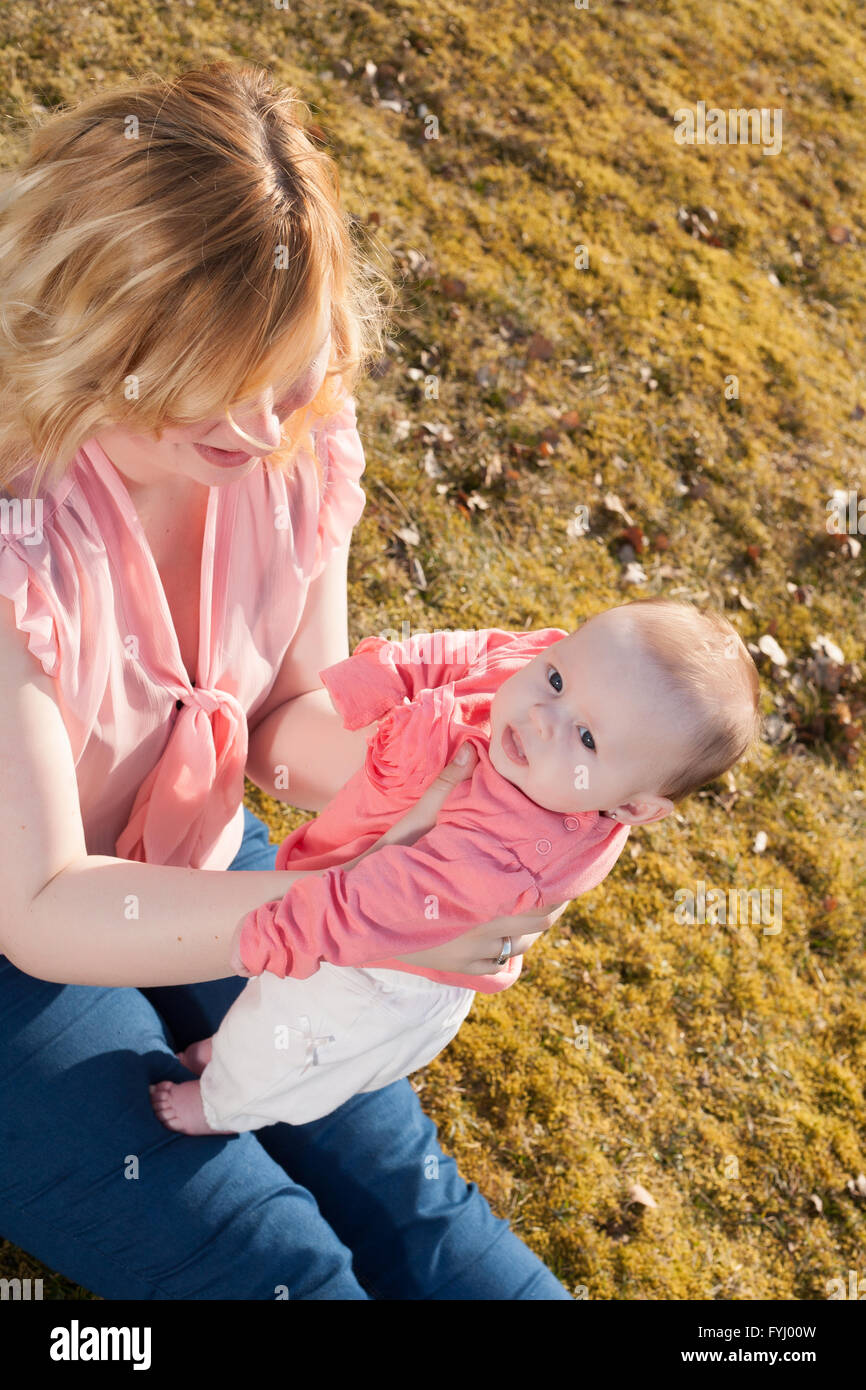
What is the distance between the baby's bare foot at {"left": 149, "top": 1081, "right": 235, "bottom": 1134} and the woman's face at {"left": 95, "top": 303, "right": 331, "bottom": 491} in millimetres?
1231

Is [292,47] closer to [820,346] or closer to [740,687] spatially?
[820,346]

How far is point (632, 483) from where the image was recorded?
500cm

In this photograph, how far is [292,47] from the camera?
516 cm

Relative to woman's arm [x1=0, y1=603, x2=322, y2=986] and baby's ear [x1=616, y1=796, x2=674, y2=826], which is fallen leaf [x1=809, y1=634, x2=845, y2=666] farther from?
woman's arm [x1=0, y1=603, x2=322, y2=986]

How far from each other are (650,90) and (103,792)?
19.3ft

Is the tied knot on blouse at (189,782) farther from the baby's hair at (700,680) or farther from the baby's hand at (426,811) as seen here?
the baby's hair at (700,680)

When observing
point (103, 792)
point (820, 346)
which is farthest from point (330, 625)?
point (820, 346)

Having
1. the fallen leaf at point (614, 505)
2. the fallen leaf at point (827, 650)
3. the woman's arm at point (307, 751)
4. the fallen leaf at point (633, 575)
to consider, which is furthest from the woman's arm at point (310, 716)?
the fallen leaf at point (827, 650)

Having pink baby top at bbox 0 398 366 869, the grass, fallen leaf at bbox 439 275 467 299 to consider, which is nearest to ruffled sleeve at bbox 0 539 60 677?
pink baby top at bbox 0 398 366 869

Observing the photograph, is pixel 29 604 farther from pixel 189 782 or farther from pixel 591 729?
pixel 591 729

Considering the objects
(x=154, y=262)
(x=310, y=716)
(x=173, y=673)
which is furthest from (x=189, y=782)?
(x=154, y=262)

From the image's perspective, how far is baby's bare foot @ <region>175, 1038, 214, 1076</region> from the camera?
96.8 inches

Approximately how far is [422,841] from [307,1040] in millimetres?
532

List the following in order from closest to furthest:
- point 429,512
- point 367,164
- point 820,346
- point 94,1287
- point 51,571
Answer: point 51,571, point 94,1287, point 429,512, point 367,164, point 820,346
